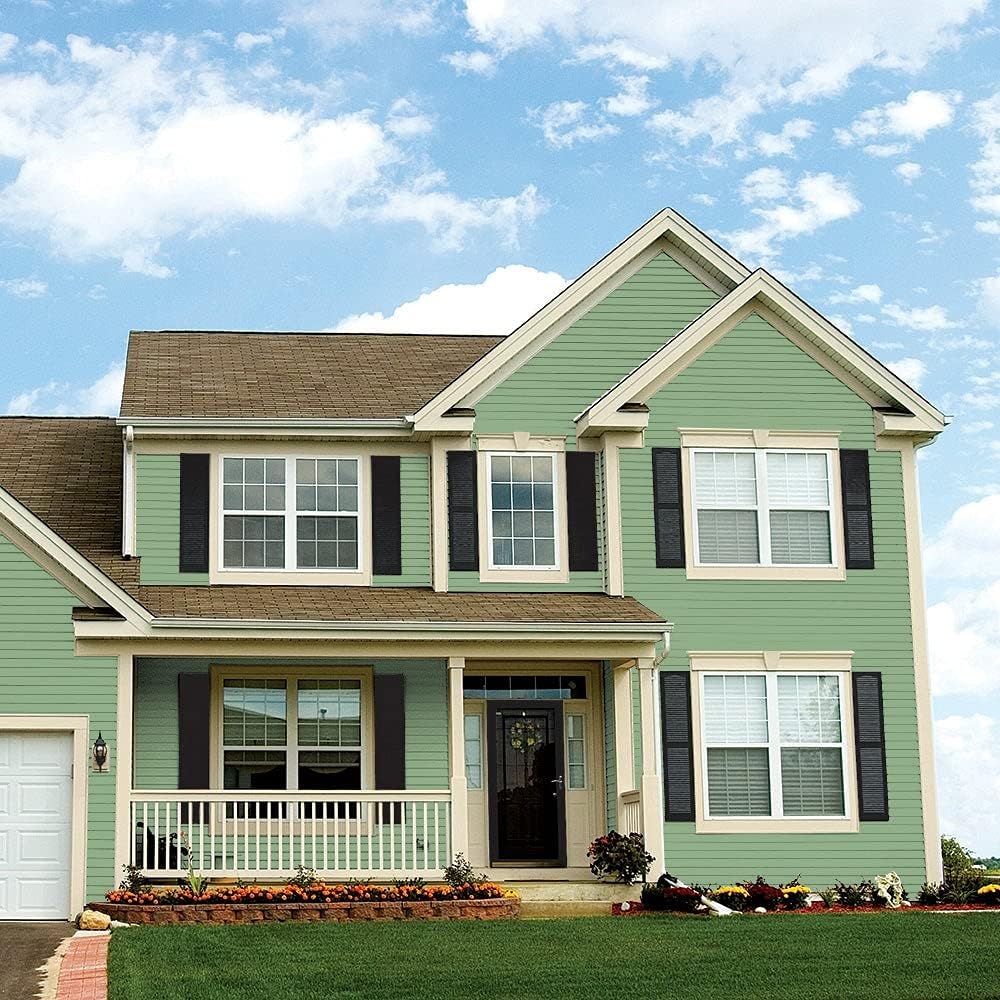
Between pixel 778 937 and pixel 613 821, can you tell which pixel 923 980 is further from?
pixel 613 821

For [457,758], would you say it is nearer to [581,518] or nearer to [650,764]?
[650,764]

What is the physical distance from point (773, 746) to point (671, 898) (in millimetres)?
3268

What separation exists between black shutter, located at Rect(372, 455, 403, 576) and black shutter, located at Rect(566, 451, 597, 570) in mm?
2265

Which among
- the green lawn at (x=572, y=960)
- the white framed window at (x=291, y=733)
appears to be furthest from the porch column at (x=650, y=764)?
the white framed window at (x=291, y=733)

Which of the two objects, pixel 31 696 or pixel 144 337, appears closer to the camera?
pixel 31 696

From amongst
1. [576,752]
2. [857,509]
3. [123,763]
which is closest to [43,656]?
[123,763]

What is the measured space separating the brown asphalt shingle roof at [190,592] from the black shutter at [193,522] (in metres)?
0.39

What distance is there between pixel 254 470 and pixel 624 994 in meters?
11.2

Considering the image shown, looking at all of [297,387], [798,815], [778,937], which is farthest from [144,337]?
[778,937]

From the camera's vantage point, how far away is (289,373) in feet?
81.9

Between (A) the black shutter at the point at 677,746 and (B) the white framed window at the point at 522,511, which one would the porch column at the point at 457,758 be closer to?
(B) the white framed window at the point at 522,511

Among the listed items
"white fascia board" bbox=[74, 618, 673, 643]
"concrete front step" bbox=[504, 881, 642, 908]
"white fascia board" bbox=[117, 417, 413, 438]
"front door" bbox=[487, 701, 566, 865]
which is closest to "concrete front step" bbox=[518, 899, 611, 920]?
"concrete front step" bbox=[504, 881, 642, 908]

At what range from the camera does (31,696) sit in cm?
2012

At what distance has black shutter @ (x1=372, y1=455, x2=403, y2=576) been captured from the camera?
22.7 m
